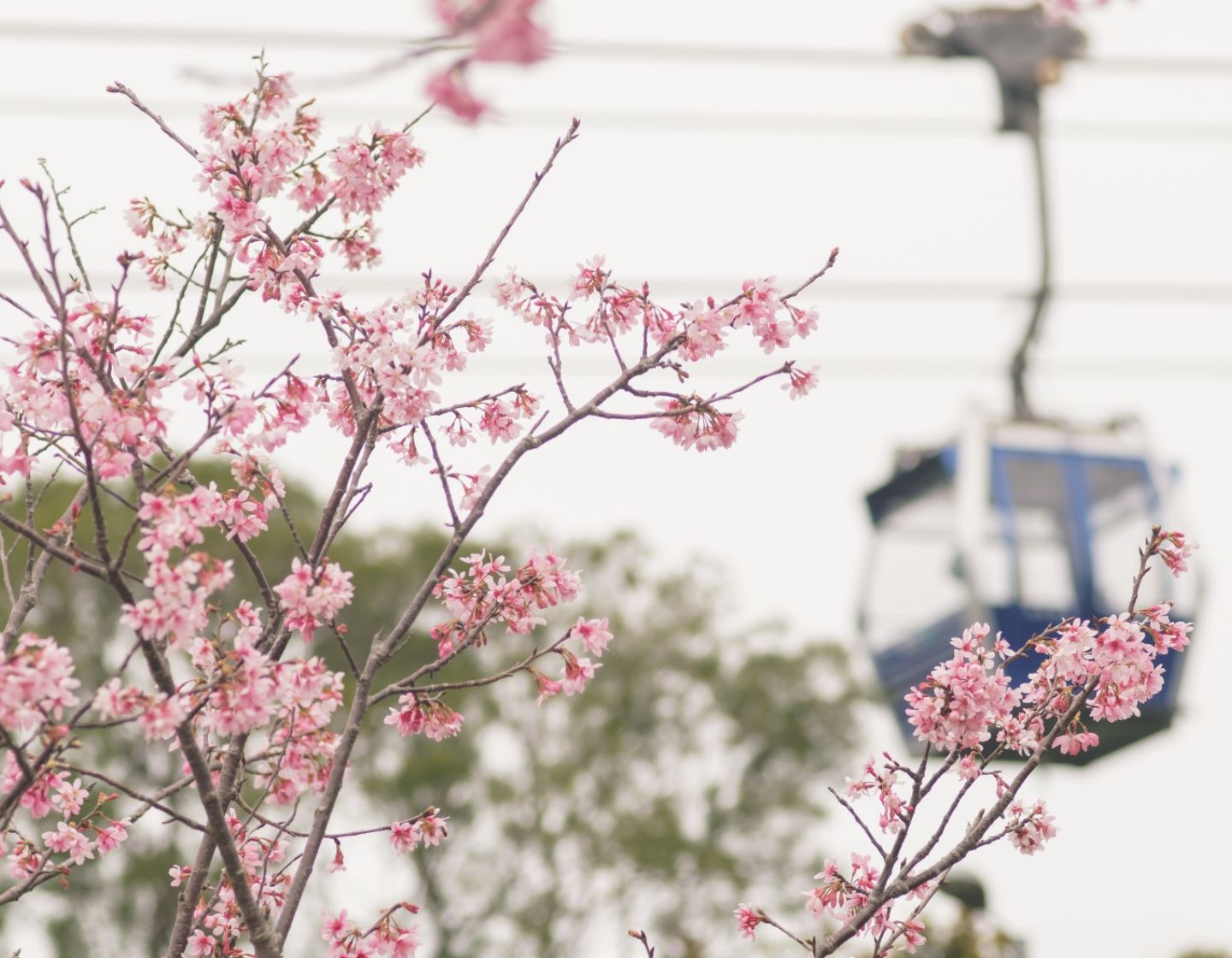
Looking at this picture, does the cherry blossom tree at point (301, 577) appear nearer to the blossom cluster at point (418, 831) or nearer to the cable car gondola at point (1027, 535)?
the blossom cluster at point (418, 831)

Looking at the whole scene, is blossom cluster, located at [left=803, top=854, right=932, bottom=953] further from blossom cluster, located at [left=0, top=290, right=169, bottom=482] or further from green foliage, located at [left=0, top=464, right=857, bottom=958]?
green foliage, located at [left=0, top=464, right=857, bottom=958]

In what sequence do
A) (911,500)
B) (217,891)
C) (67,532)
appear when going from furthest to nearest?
(911,500), (217,891), (67,532)

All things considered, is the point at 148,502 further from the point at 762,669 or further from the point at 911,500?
the point at 762,669

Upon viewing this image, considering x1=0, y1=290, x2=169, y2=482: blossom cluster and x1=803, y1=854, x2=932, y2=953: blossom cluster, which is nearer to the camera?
x1=0, y1=290, x2=169, y2=482: blossom cluster

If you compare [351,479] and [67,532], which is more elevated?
[351,479]

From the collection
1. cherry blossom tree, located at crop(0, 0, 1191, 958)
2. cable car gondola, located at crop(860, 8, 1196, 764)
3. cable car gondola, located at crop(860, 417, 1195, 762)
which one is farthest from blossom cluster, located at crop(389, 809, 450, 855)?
cable car gondola, located at crop(860, 417, 1195, 762)

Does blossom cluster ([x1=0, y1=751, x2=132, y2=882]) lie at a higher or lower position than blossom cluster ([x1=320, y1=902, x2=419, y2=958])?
higher

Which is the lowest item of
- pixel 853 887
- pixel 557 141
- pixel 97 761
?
pixel 853 887

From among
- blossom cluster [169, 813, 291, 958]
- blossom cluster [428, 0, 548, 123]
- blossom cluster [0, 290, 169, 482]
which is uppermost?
blossom cluster [0, 290, 169, 482]

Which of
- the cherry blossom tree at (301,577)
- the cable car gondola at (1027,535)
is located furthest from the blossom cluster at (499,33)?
the cable car gondola at (1027,535)

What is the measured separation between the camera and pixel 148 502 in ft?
6.32

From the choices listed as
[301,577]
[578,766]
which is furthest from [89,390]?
[578,766]

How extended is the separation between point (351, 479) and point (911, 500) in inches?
335

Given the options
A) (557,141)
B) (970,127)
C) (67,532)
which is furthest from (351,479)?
(970,127)
